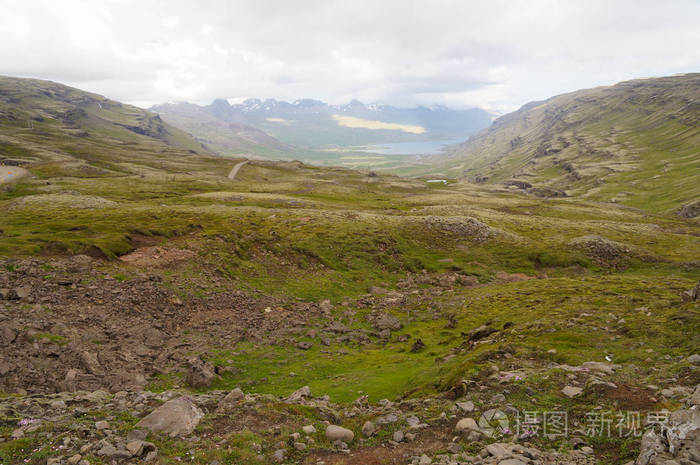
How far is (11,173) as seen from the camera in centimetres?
10312

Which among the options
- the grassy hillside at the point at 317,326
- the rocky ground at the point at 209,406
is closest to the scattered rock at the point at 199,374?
the rocky ground at the point at 209,406

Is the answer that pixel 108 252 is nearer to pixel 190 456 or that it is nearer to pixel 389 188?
pixel 190 456

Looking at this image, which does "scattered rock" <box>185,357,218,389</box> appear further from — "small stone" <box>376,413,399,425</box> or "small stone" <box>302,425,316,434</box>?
"small stone" <box>376,413,399,425</box>

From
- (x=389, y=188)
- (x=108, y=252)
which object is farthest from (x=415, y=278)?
(x=389, y=188)

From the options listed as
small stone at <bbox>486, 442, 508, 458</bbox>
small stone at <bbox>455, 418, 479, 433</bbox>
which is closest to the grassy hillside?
small stone at <bbox>455, 418, 479, 433</bbox>

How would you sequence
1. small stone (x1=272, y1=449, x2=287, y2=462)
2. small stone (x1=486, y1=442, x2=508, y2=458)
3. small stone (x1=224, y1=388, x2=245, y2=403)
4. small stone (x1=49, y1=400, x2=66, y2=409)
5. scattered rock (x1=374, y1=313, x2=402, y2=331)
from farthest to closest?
scattered rock (x1=374, y1=313, x2=402, y2=331) < small stone (x1=224, y1=388, x2=245, y2=403) < small stone (x1=49, y1=400, x2=66, y2=409) < small stone (x1=272, y1=449, x2=287, y2=462) < small stone (x1=486, y1=442, x2=508, y2=458)

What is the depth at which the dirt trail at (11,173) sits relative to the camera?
92.3 metres

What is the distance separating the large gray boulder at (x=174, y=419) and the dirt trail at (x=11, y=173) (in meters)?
111

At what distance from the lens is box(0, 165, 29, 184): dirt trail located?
92312 millimetres

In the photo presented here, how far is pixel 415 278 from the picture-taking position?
172 ft

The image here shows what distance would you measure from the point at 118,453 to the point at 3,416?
602 cm

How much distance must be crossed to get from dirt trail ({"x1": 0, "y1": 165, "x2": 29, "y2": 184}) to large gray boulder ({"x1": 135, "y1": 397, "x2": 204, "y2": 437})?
111028 millimetres

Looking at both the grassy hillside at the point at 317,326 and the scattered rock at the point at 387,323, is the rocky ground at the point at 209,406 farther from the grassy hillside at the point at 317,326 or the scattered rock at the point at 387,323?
the scattered rock at the point at 387,323

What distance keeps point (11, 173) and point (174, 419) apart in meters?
134
